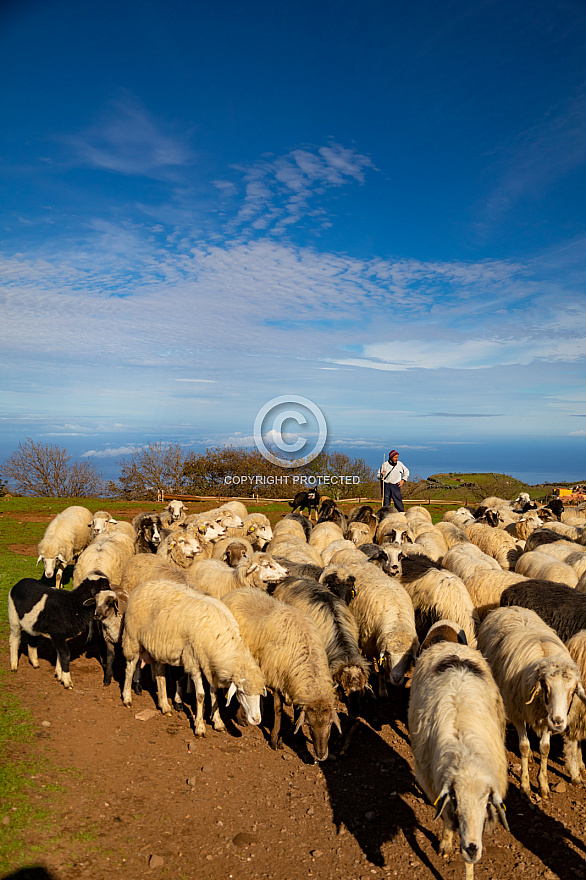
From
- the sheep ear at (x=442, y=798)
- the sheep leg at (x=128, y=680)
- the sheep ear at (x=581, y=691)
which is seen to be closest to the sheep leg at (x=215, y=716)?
the sheep leg at (x=128, y=680)

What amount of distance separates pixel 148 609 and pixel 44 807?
7.20ft

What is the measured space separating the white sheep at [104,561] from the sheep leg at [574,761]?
6.02 meters

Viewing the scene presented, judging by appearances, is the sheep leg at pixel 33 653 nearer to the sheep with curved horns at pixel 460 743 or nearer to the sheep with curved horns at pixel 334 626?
the sheep with curved horns at pixel 334 626

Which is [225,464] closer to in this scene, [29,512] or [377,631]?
[29,512]

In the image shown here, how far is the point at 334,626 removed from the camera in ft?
20.5

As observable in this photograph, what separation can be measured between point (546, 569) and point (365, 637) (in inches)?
136

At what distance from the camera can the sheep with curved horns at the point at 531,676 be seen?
448 centimetres

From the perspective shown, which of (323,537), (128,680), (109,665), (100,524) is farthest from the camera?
(323,537)

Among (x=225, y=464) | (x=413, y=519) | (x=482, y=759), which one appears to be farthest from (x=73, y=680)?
(x=225, y=464)

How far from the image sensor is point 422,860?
4062mm

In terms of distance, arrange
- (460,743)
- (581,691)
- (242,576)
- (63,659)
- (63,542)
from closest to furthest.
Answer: (460,743) → (581,691) → (63,659) → (242,576) → (63,542)

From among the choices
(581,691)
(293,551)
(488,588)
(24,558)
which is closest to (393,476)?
(293,551)

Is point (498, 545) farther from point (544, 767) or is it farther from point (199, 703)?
point (199, 703)

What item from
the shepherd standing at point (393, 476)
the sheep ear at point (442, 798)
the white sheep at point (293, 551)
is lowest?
the sheep ear at point (442, 798)
